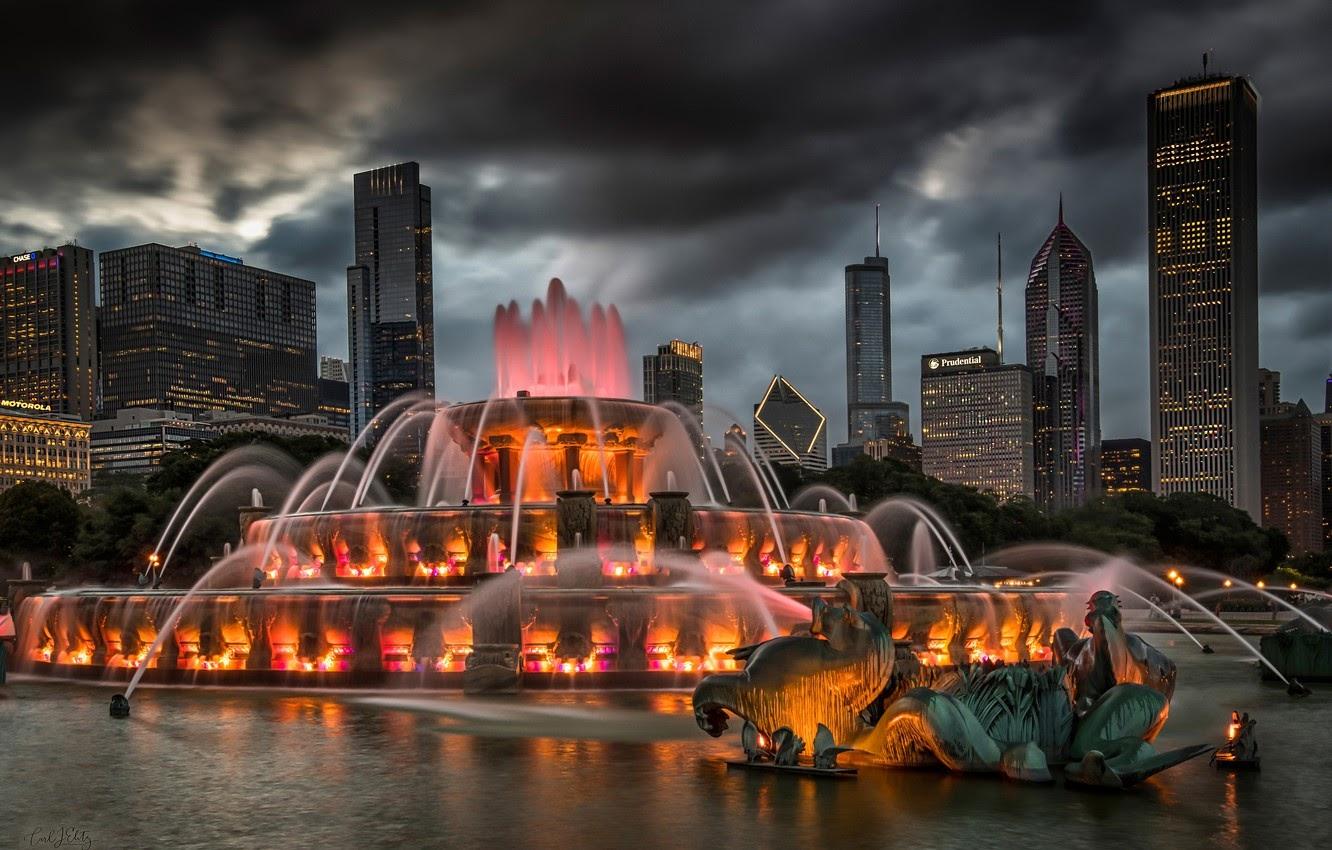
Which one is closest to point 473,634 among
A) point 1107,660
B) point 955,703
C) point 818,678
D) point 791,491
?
point 818,678

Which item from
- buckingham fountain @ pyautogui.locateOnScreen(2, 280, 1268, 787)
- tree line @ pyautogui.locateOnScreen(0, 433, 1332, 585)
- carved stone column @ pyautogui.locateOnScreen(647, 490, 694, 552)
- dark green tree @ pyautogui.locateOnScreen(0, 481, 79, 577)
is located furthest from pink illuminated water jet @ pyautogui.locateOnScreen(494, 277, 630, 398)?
dark green tree @ pyautogui.locateOnScreen(0, 481, 79, 577)

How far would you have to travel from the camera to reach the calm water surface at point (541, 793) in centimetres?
1198

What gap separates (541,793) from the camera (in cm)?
1396

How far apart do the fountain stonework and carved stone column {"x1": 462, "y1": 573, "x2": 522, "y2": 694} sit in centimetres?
4

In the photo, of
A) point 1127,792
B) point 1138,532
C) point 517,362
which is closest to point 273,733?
point 1127,792

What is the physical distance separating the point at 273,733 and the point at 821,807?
8725mm

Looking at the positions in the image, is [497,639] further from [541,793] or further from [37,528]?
[37,528]

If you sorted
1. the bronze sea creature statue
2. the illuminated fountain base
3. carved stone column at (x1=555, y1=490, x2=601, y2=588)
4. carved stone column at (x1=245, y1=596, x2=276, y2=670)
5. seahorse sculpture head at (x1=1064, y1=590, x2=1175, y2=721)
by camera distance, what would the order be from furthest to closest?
carved stone column at (x1=555, y1=490, x2=601, y2=588)
carved stone column at (x1=245, y1=596, x2=276, y2=670)
the illuminated fountain base
seahorse sculpture head at (x1=1064, y1=590, x2=1175, y2=721)
the bronze sea creature statue

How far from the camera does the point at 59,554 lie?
79500 mm

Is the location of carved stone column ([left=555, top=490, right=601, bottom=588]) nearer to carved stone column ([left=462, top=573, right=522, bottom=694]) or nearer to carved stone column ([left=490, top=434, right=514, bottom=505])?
carved stone column ([left=462, top=573, right=522, bottom=694])

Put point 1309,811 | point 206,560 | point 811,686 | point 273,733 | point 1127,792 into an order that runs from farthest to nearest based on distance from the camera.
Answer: point 206,560
point 273,733
point 811,686
point 1127,792
point 1309,811

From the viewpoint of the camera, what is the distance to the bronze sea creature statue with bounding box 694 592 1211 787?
1502 cm

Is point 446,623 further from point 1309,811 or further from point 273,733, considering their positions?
point 1309,811

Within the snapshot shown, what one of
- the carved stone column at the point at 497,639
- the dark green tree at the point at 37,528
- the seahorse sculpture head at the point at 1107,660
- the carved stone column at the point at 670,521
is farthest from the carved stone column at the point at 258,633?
the dark green tree at the point at 37,528
